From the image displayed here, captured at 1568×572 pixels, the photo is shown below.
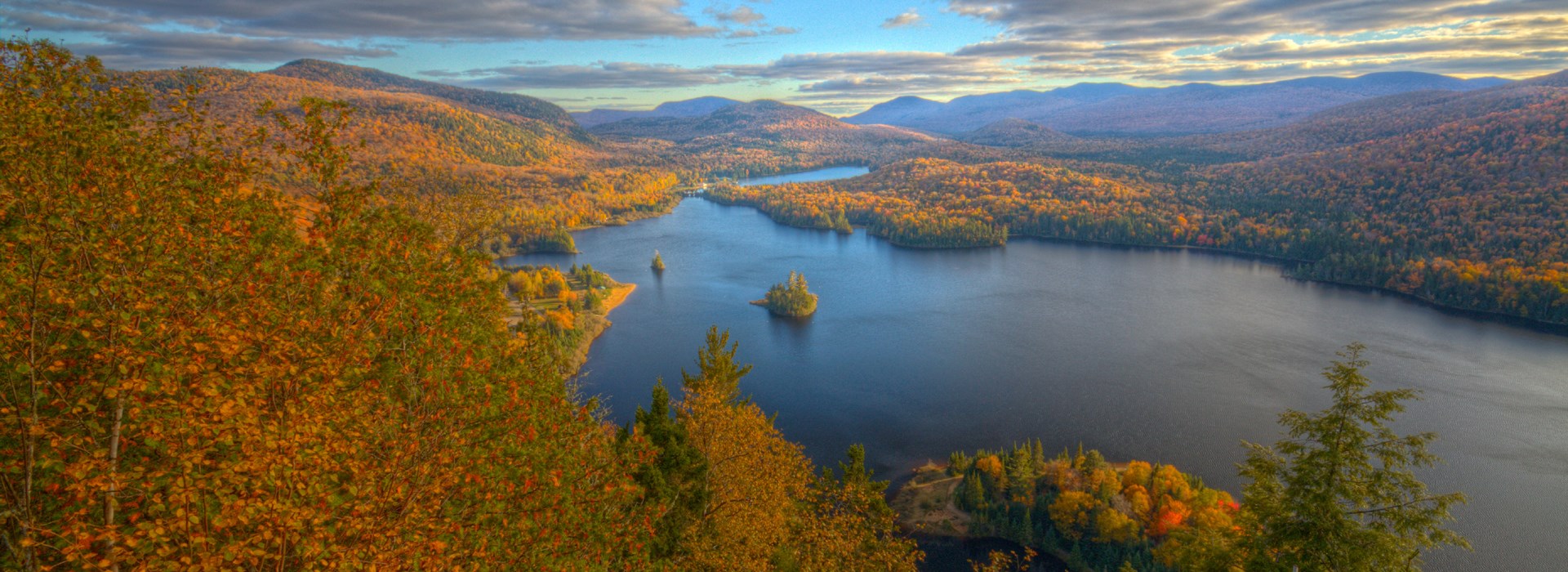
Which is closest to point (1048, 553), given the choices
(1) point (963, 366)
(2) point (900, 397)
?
(2) point (900, 397)

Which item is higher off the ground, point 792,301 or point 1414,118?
point 1414,118

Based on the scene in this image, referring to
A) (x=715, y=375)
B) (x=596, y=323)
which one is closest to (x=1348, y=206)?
(x=596, y=323)

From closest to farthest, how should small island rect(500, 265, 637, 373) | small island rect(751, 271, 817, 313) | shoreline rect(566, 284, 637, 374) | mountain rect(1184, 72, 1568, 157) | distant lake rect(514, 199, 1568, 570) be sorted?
distant lake rect(514, 199, 1568, 570), shoreline rect(566, 284, 637, 374), small island rect(500, 265, 637, 373), small island rect(751, 271, 817, 313), mountain rect(1184, 72, 1568, 157)

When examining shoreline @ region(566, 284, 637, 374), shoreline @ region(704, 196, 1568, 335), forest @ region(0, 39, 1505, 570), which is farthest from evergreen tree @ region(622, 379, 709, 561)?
shoreline @ region(704, 196, 1568, 335)

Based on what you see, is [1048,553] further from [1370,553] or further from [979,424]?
[1370,553]

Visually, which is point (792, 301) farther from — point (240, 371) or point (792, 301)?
point (240, 371)

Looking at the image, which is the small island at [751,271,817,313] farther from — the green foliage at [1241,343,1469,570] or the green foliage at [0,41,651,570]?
the green foliage at [0,41,651,570]
